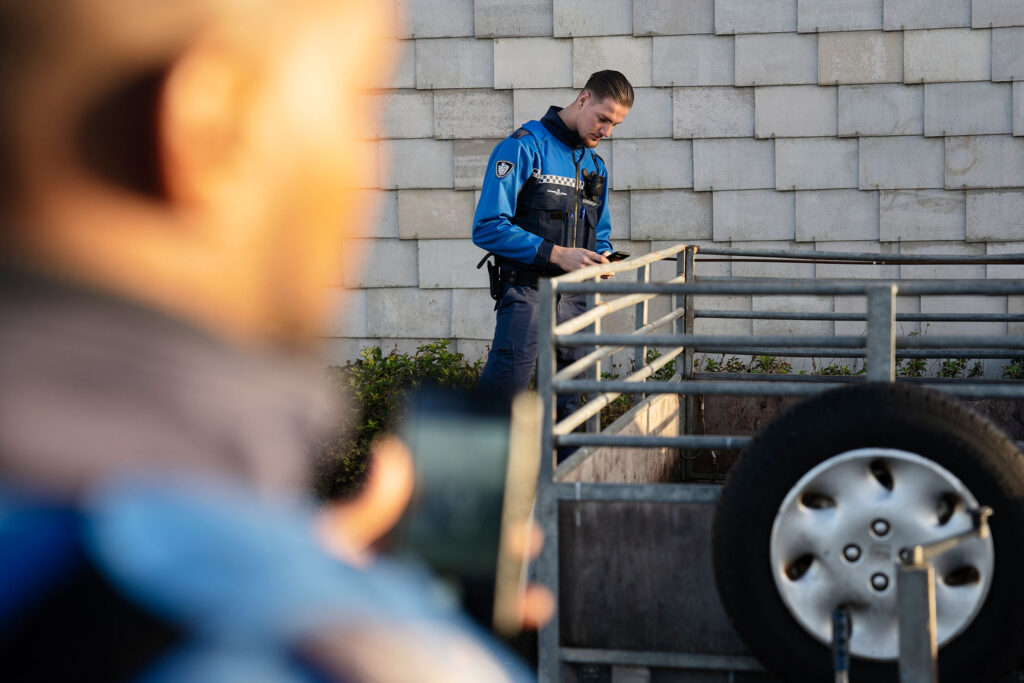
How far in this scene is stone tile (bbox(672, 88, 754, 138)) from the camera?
7.06m

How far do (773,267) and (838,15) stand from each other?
162 centimetres

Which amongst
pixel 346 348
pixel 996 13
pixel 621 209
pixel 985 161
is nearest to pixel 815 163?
pixel 985 161

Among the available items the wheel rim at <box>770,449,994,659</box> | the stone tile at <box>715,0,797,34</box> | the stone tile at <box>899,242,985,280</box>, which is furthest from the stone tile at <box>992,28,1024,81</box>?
the wheel rim at <box>770,449,994,659</box>

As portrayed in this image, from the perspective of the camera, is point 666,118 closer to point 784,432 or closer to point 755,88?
point 755,88

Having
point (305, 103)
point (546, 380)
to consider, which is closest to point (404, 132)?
point (546, 380)

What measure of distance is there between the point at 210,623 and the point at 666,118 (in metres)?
6.91

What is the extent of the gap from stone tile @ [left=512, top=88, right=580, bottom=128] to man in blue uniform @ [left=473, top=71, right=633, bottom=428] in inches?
Answer: 75.0

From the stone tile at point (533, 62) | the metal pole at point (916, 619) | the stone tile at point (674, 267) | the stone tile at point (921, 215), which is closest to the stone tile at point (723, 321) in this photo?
the stone tile at point (674, 267)

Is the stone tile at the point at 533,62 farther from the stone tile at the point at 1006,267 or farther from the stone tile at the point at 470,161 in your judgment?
the stone tile at the point at 1006,267

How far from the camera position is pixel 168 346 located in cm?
47

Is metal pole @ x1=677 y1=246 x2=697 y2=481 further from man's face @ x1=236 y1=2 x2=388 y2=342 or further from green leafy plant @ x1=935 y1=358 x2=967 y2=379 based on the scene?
man's face @ x1=236 y1=2 x2=388 y2=342

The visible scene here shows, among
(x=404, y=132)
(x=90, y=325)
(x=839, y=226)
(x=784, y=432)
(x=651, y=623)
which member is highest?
(x=404, y=132)

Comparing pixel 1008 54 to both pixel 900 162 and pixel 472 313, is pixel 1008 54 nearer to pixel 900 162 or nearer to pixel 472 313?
pixel 900 162

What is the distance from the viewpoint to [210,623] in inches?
19.0
